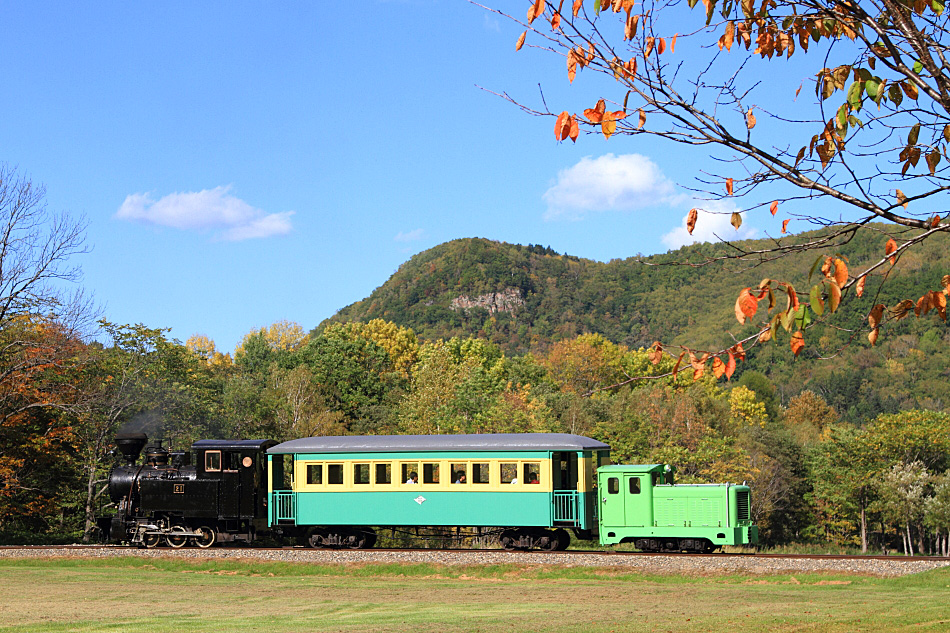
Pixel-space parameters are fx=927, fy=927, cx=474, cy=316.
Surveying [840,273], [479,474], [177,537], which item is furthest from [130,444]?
[840,273]

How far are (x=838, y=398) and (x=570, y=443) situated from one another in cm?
10945

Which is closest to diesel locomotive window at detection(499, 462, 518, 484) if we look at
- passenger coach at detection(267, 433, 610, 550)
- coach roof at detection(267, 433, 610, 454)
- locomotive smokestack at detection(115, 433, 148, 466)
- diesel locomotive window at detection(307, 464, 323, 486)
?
passenger coach at detection(267, 433, 610, 550)

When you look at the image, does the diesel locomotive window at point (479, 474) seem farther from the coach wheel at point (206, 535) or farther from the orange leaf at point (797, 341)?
the orange leaf at point (797, 341)

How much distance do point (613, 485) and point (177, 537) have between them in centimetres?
1222

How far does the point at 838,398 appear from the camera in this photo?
122 meters

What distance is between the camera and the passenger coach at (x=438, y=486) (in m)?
23.1

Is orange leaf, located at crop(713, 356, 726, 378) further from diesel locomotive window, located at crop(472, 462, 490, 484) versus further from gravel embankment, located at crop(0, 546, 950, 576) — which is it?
diesel locomotive window, located at crop(472, 462, 490, 484)

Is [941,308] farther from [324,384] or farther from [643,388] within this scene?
[324,384]

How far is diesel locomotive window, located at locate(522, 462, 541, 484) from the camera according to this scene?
23203 mm

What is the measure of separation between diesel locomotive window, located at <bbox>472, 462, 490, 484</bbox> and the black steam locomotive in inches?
237

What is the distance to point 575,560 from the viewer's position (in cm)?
2136

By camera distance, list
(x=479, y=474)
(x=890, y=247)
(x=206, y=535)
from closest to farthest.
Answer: (x=890, y=247) < (x=479, y=474) < (x=206, y=535)

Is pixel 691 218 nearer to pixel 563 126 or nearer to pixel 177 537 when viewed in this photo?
pixel 563 126

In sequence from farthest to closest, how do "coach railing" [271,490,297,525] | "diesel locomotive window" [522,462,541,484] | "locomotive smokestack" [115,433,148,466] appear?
1. "locomotive smokestack" [115,433,148,466]
2. "coach railing" [271,490,297,525]
3. "diesel locomotive window" [522,462,541,484]
